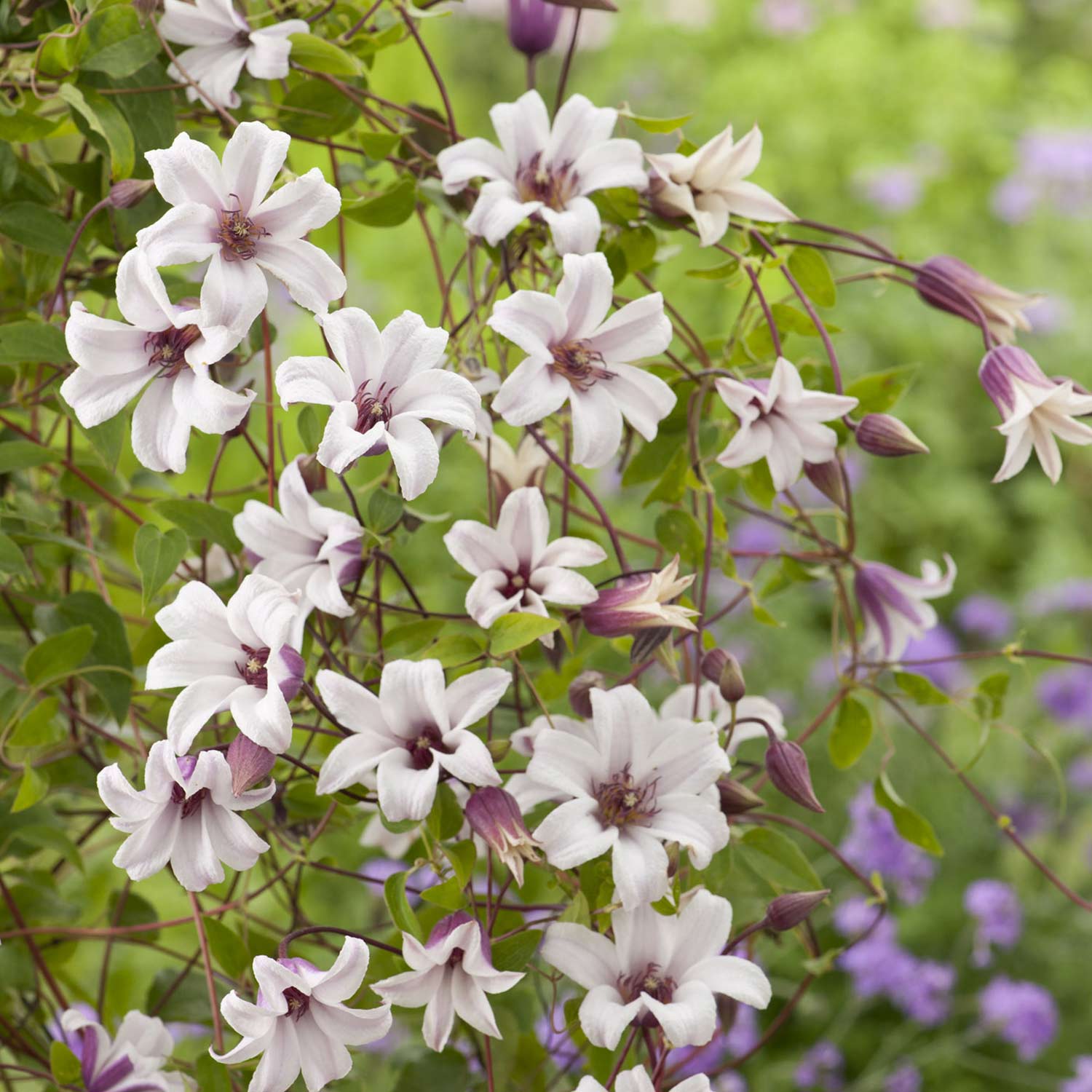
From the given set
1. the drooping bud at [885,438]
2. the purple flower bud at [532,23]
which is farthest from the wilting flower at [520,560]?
the purple flower bud at [532,23]

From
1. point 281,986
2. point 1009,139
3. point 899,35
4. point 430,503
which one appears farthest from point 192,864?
point 899,35

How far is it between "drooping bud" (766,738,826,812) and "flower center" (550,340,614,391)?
138 mm

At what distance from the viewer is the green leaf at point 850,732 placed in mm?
497

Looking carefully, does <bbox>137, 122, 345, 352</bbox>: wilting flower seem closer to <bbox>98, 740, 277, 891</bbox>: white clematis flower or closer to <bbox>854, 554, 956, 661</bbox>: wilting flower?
<bbox>98, 740, 277, 891</bbox>: white clematis flower

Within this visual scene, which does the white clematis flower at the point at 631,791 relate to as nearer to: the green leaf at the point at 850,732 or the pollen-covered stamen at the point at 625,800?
the pollen-covered stamen at the point at 625,800

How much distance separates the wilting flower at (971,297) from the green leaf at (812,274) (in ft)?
0.11

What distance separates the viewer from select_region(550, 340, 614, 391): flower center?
382mm

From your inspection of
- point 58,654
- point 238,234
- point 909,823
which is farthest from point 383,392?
point 909,823

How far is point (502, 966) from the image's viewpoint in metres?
0.39

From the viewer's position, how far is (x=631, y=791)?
380mm

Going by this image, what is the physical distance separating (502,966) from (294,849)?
96 millimetres

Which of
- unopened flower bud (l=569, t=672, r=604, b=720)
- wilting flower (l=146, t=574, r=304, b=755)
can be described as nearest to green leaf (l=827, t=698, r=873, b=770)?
unopened flower bud (l=569, t=672, r=604, b=720)

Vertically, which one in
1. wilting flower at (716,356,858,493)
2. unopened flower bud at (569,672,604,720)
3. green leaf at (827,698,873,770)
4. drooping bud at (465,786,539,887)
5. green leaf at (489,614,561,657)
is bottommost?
green leaf at (827,698,873,770)

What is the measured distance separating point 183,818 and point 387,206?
211 mm
